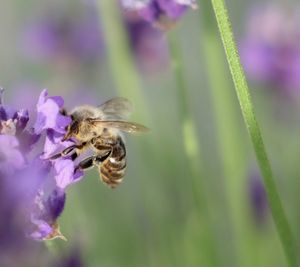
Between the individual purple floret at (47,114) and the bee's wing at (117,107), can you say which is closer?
the individual purple floret at (47,114)

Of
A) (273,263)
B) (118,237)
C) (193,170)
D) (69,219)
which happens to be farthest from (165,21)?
(118,237)

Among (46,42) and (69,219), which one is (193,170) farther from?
(46,42)

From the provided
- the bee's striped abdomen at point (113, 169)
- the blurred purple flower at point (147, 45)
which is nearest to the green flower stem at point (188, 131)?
the bee's striped abdomen at point (113, 169)

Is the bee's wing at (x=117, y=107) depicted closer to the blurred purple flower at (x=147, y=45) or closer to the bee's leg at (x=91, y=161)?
the bee's leg at (x=91, y=161)

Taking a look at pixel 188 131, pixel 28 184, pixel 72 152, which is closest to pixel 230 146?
pixel 188 131

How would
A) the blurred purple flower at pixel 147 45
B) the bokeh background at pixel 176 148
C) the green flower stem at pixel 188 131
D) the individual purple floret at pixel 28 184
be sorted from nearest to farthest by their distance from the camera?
the individual purple floret at pixel 28 184 → the green flower stem at pixel 188 131 → the bokeh background at pixel 176 148 → the blurred purple flower at pixel 147 45

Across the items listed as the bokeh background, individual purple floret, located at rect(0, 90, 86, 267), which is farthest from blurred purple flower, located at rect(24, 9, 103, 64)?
individual purple floret, located at rect(0, 90, 86, 267)

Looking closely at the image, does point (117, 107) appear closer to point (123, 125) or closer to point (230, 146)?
point (123, 125)
